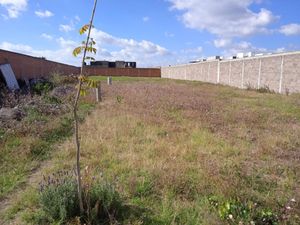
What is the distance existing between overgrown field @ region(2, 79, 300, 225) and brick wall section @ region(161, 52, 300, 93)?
1170 cm

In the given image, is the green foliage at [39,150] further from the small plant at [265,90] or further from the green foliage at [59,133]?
the small plant at [265,90]

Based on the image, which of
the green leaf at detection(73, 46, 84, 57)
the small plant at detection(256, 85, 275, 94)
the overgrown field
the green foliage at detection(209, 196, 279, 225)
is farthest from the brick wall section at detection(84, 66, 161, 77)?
the green foliage at detection(209, 196, 279, 225)

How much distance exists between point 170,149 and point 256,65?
828 inches

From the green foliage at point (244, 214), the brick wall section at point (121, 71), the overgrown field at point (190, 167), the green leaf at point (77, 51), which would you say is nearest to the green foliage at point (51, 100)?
the overgrown field at point (190, 167)

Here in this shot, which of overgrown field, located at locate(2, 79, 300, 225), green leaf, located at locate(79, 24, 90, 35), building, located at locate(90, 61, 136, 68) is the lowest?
overgrown field, located at locate(2, 79, 300, 225)

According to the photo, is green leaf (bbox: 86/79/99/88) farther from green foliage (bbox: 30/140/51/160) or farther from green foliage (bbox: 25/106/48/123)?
green foliage (bbox: 25/106/48/123)

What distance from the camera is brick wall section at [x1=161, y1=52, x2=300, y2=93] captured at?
20250 mm

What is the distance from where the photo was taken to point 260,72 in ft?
80.4

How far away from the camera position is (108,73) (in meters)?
63.5

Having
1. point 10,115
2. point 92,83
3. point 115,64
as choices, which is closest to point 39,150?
point 10,115

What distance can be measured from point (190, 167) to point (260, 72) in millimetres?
20990

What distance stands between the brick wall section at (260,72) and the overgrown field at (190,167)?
38.4 ft

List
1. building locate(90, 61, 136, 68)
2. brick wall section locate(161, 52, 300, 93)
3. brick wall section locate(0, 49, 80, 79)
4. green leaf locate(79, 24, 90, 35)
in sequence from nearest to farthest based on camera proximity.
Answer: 1. green leaf locate(79, 24, 90, 35)
2. brick wall section locate(0, 49, 80, 79)
3. brick wall section locate(161, 52, 300, 93)
4. building locate(90, 61, 136, 68)

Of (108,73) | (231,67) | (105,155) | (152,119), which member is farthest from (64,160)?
(108,73)
